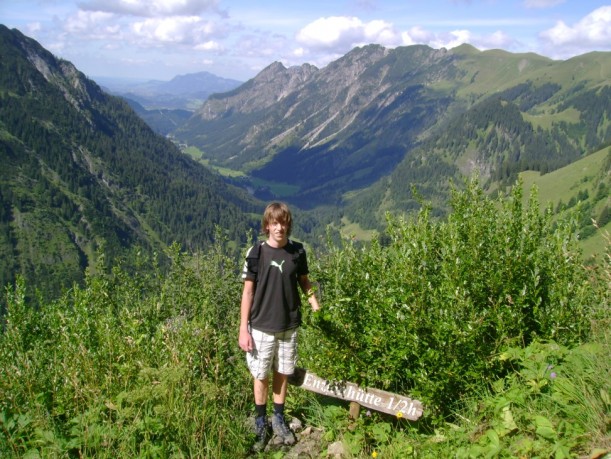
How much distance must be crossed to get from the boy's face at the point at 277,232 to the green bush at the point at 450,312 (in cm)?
95

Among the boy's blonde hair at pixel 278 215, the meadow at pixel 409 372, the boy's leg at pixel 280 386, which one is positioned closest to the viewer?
the meadow at pixel 409 372

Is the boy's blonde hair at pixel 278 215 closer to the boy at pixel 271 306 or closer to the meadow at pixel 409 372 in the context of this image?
the boy at pixel 271 306

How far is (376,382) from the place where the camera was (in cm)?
634

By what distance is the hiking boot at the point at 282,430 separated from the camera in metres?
6.24

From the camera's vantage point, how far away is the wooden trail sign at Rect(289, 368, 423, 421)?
228 inches

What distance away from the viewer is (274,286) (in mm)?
6328

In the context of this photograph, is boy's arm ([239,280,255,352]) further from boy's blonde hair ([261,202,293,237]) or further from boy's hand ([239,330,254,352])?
boy's blonde hair ([261,202,293,237])

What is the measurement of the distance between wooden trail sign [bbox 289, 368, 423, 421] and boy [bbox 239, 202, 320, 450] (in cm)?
30

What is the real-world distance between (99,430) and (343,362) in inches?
122

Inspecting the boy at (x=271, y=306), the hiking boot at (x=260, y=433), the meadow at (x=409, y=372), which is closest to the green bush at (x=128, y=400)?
the meadow at (x=409, y=372)

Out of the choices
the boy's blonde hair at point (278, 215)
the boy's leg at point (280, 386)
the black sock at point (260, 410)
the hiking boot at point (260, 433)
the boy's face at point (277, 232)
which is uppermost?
the boy's blonde hair at point (278, 215)

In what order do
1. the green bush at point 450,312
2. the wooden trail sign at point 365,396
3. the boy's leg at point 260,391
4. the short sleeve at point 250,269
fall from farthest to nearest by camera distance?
the boy's leg at point 260,391
the short sleeve at point 250,269
the wooden trail sign at point 365,396
the green bush at point 450,312

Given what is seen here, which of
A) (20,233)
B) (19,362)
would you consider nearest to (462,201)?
(19,362)

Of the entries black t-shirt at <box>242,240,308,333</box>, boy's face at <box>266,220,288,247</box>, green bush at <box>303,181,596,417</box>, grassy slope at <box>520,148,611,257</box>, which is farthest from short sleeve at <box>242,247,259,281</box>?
grassy slope at <box>520,148,611,257</box>
